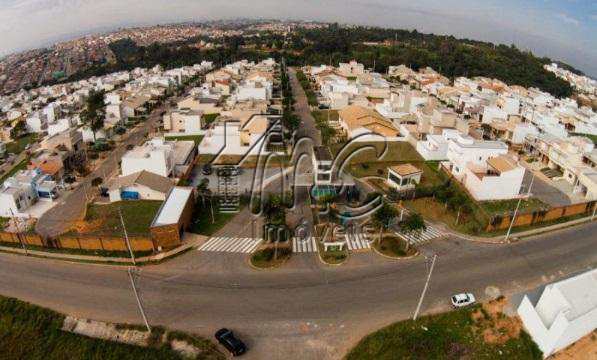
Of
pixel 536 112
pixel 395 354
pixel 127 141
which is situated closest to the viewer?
pixel 395 354

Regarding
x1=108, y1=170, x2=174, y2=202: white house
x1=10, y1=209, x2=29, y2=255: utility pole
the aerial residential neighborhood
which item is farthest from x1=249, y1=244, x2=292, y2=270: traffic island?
x1=10, y1=209, x2=29, y2=255: utility pole

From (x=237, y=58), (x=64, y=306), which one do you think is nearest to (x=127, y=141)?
(x=64, y=306)

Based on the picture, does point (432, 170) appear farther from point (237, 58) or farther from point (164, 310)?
point (237, 58)

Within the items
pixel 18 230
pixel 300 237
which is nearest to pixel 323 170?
pixel 300 237

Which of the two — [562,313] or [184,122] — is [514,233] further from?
[184,122]

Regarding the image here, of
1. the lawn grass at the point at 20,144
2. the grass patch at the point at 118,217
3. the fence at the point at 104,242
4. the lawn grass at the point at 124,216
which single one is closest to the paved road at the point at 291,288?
the fence at the point at 104,242

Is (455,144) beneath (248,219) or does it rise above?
above

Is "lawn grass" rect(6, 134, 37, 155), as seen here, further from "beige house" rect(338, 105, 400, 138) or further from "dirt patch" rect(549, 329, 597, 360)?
"dirt patch" rect(549, 329, 597, 360)
